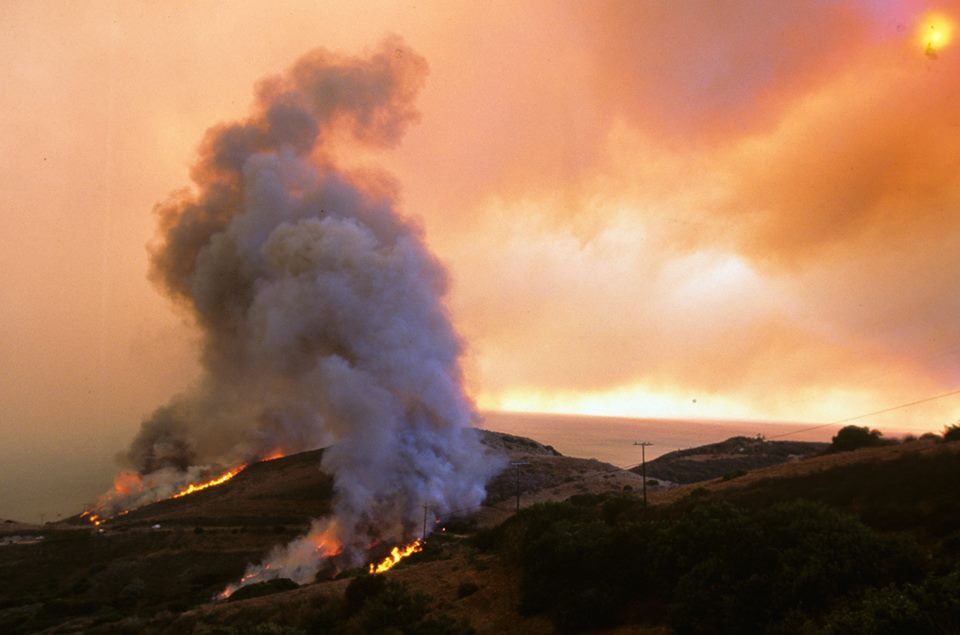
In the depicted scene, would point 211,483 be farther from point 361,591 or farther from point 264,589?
point 361,591

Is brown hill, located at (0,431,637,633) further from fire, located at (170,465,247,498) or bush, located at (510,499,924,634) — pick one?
bush, located at (510,499,924,634)

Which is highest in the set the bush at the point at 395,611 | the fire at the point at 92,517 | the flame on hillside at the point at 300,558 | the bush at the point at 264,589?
the bush at the point at 395,611

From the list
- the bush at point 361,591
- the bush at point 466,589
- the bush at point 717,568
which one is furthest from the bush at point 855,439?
the bush at point 361,591

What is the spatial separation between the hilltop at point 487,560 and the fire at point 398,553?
2571 millimetres

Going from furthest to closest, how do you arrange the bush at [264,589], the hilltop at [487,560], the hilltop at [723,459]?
the hilltop at [723,459], the bush at [264,589], the hilltop at [487,560]

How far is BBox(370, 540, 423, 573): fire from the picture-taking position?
52.3 m

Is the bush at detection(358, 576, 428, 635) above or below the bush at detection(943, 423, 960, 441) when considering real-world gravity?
below

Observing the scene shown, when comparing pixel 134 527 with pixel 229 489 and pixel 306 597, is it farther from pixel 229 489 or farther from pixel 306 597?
pixel 306 597

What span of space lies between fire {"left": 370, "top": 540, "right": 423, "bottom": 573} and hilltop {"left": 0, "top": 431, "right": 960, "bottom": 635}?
2.57 m

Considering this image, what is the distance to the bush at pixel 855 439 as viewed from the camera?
49.1 m

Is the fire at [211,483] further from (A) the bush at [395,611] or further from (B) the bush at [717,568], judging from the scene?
(B) the bush at [717,568]

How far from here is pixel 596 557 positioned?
24281 mm

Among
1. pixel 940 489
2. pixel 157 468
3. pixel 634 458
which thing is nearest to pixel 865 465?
pixel 940 489

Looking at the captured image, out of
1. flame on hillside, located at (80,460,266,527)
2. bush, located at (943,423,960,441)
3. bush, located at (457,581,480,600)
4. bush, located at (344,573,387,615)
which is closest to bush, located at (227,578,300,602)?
bush, located at (344,573,387,615)
